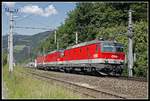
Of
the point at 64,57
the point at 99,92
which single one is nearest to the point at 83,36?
the point at 64,57

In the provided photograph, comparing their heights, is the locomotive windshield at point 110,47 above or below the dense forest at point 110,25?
below

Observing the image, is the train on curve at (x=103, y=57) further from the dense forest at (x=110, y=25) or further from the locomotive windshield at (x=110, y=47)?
the dense forest at (x=110, y=25)

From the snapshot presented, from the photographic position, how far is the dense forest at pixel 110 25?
134ft

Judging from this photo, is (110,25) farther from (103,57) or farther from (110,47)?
(103,57)

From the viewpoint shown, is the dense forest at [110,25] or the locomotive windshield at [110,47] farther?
the dense forest at [110,25]

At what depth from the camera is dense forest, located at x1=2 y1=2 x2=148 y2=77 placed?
134ft

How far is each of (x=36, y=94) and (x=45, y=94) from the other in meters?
0.33

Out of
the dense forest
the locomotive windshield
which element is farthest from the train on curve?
the dense forest

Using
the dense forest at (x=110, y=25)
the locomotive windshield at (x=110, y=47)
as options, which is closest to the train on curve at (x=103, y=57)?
the locomotive windshield at (x=110, y=47)

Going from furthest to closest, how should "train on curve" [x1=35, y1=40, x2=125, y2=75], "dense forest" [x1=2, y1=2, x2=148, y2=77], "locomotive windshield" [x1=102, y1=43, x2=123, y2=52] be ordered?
"dense forest" [x1=2, y1=2, x2=148, y2=77] → "locomotive windshield" [x1=102, y1=43, x2=123, y2=52] → "train on curve" [x1=35, y1=40, x2=125, y2=75]

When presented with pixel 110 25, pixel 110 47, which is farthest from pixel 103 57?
pixel 110 25

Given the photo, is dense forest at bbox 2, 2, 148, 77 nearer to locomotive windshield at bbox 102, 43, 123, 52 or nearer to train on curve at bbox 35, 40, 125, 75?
train on curve at bbox 35, 40, 125, 75

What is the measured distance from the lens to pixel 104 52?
31859 millimetres

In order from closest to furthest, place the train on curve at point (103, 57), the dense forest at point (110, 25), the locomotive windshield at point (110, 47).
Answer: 1. the train on curve at point (103, 57)
2. the locomotive windshield at point (110, 47)
3. the dense forest at point (110, 25)
